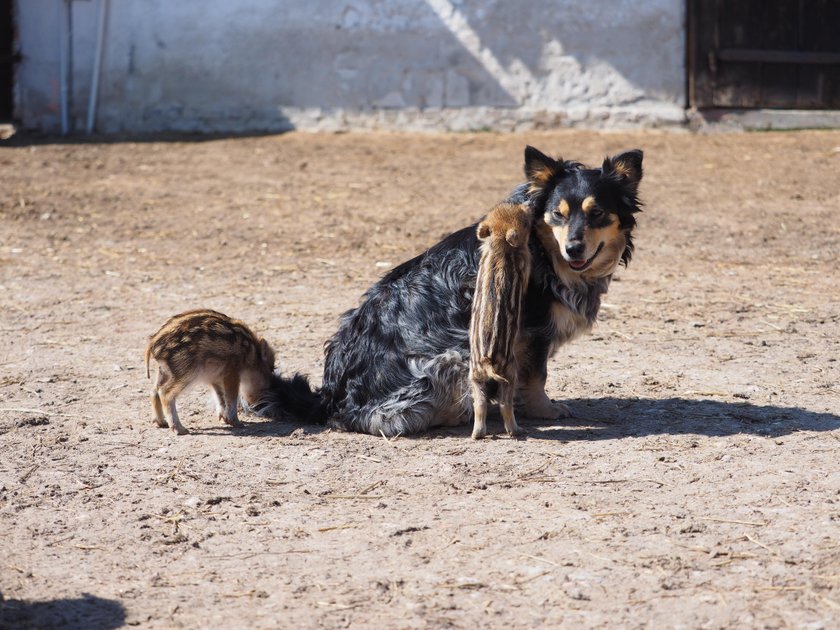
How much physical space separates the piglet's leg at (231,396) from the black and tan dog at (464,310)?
20.5 inches

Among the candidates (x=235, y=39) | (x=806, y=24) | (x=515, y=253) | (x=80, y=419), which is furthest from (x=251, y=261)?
(x=806, y=24)

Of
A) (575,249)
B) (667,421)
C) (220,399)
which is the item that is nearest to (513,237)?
(575,249)

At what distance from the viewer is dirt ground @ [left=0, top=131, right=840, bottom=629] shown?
4289 millimetres

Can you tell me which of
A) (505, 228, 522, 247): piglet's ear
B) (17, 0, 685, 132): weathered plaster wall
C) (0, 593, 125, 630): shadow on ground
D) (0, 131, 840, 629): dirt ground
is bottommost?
(0, 593, 125, 630): shadow on ground

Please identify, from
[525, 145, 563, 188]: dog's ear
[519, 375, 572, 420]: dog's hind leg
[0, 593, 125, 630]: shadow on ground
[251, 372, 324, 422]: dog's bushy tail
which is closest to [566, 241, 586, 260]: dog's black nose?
[525, 145, 563, 188]: dog's ear

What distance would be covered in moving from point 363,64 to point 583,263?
11.2m

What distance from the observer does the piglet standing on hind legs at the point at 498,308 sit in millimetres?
5918

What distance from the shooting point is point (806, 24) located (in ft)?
52.9

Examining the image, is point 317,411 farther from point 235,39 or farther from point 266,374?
point 235,39

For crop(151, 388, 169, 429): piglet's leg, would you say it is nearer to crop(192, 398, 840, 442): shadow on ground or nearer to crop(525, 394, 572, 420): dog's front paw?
crop(192, 398, 840, 442): shadow on ground

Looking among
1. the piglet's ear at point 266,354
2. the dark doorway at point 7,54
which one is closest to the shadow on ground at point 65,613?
the piglet's ear at point 266,354

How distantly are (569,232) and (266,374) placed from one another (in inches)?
78.3

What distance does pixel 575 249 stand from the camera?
20.0ft

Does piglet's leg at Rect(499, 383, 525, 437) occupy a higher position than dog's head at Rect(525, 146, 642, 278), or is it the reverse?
dog's head at Rect(525, 146, 642, 278)
